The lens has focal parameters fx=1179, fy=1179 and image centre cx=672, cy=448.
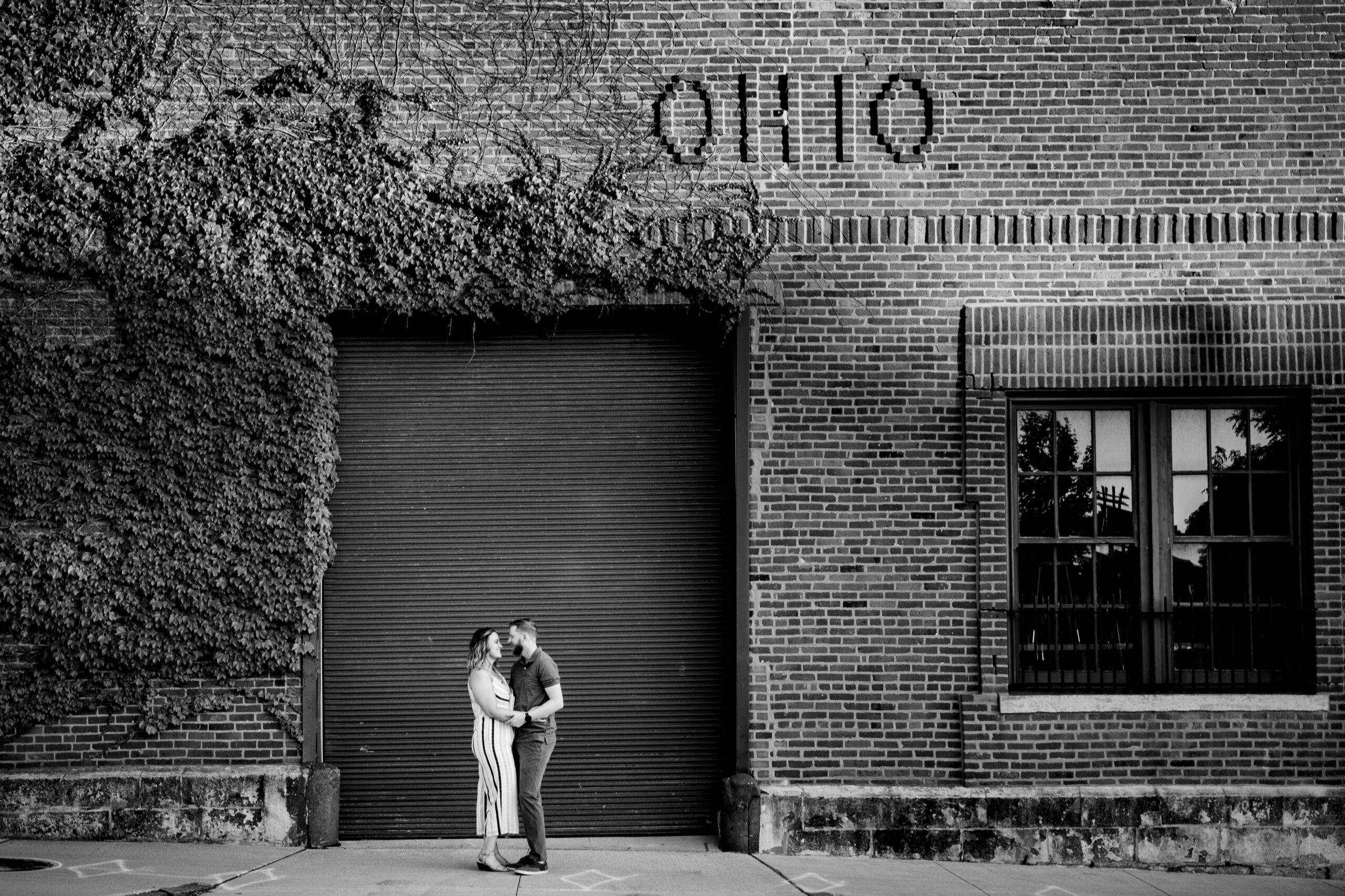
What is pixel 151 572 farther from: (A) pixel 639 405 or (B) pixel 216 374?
(A) pixel 639 405

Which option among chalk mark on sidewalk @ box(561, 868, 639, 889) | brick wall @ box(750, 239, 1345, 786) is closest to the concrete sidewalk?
chalk mark on sidewalk @ box(561, 868, 639, 889)

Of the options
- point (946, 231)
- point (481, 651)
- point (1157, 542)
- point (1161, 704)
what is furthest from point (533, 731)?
point (1157, 542)

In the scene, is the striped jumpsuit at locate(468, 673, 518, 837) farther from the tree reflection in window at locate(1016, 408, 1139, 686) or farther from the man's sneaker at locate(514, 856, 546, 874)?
the tree reflection in window at locate(1016, 408, 1139, 686)

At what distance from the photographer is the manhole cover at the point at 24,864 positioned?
24.5ft

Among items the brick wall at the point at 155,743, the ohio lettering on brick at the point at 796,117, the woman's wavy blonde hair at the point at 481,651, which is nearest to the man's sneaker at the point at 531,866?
the woman's wavy blonde hair at the point at 481,651

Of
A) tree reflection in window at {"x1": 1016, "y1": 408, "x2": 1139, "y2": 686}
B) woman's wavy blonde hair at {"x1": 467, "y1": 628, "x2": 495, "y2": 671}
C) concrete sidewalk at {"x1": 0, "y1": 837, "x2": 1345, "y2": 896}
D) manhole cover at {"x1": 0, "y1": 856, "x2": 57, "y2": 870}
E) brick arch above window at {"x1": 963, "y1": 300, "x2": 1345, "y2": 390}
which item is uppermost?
brick arch above window at {"x1": 963, "y1": 300, "x2": 1345, "y2": 390}

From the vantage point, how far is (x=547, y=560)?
9.02 metres

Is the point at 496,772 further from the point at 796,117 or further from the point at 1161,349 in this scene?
the point at 1161,349

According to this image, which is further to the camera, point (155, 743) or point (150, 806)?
point (155, 743)

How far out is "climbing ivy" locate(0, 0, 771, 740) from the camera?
28.0 feet

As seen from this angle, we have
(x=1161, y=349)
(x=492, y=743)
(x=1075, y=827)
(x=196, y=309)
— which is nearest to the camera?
(x=492, y=743)

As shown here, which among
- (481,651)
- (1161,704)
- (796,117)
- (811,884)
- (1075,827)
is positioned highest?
(796,117)

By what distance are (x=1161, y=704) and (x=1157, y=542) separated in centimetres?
120

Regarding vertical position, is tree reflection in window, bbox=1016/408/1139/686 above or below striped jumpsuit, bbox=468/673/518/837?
above
